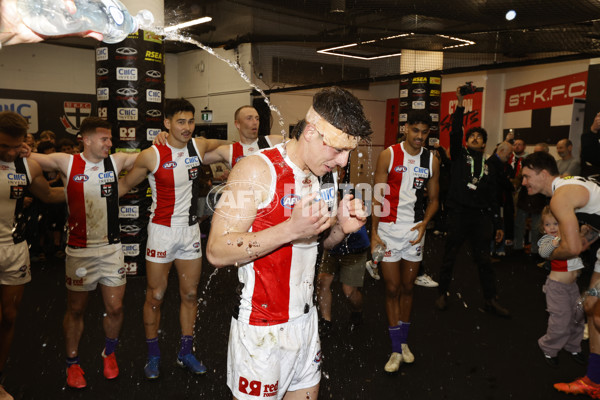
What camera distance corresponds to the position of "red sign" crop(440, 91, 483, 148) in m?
12.3

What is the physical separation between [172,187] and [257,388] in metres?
2.29

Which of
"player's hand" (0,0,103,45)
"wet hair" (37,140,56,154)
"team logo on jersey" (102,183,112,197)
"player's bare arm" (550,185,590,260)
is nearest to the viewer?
"player's hand" (0,0,103,45)

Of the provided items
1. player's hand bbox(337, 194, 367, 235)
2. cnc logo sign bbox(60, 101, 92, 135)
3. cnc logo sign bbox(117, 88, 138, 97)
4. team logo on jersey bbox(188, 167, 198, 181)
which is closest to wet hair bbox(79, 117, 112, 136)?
team logo on jersey bbox(188, 167, 198, 181)

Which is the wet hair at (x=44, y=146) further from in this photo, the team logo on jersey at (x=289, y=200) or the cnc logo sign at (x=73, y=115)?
the team logo on jersey at (x=289, y=200)

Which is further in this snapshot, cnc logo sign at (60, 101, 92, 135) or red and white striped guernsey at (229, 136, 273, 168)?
cnc logo sign at (60, 101, 92, 135)

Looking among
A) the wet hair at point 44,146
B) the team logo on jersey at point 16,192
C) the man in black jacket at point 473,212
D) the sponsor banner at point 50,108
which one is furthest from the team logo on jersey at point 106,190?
the sponsor banner at point 50,108

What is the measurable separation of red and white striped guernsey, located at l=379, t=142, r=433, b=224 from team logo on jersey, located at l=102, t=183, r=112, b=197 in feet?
7.72

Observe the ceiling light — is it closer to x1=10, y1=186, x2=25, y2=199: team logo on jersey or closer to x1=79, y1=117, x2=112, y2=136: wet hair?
x1=79, y1=117, x2=112, y2=136: wet hair

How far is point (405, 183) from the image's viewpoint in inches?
160

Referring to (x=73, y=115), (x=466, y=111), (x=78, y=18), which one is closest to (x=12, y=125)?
(x=78, y=18)

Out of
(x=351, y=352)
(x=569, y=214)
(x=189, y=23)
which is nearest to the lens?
(x=569, y=214)

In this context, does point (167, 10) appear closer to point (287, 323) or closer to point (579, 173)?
point (579, 173)

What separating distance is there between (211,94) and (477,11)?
9.59m

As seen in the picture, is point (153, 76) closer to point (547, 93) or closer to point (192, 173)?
point (192, 173)
